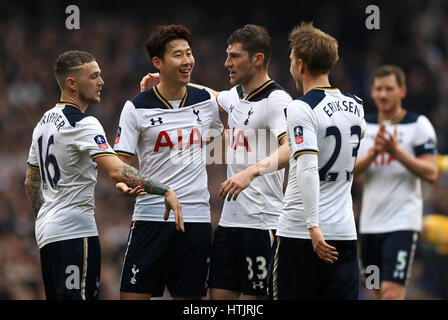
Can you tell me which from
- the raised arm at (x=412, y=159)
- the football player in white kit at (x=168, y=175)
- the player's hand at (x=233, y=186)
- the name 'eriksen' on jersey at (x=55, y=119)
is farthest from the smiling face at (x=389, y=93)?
the name 'eriksen' on jersey at (x=55, y=119)

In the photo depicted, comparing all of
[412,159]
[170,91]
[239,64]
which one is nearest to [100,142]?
[170,91]

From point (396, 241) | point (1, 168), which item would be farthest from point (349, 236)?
point (1, 168)

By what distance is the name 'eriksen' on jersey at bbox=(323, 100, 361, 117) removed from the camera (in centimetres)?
527

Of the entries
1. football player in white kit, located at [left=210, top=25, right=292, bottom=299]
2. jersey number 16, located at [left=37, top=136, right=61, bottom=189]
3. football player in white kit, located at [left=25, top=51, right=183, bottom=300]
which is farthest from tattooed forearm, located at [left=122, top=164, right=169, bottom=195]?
football player in white kit, located at [left=210, top=25, right=292, bottom=299]

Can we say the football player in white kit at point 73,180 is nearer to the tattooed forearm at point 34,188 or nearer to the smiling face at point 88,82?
the smiling face at point 88,82

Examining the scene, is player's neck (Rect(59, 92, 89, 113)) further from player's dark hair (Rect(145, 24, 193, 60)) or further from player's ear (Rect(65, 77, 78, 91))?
player's dark hair (Rect(145, 24, 193, 60))

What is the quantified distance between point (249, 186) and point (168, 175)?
676 mm

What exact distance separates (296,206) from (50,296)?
2010 millimetres

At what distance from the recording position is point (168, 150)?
6145 millimetres

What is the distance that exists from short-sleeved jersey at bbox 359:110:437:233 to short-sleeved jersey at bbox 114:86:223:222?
2.46 metres

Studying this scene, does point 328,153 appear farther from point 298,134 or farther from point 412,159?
point 412,159

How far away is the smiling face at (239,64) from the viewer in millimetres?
6215

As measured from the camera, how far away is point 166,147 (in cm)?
614

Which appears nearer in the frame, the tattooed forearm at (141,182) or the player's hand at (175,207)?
the player's hand at (175,207)
